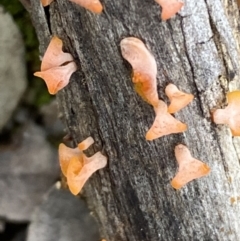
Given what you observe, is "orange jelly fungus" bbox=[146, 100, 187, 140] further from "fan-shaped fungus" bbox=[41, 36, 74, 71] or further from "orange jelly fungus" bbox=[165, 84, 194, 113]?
"fan-shaped fungus" bbox=[41, 36, 74, 71]

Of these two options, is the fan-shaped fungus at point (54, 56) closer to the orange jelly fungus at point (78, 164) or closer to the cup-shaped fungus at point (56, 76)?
the cup-shaped fungus at point (56, 76)

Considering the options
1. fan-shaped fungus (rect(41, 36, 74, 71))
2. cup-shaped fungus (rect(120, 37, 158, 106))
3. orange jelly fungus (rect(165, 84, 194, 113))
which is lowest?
orange jelly fungus (rect(165, 84, 194, 113))

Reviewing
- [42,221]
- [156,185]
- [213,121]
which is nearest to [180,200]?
[156,185]

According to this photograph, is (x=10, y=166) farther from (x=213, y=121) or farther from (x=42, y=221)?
(x=213, y=121)

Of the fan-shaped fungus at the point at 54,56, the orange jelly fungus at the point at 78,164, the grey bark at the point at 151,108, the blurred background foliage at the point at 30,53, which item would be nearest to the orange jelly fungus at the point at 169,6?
the grey bark at the point at 151,108

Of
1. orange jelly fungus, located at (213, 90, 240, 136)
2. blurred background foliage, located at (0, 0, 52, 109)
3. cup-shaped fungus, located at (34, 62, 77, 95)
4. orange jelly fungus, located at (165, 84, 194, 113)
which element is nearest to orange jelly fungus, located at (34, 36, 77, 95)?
cup-shaped fungus, located at (34, 62, 77, 95)

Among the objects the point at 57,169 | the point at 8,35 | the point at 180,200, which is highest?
the point at 8,35
